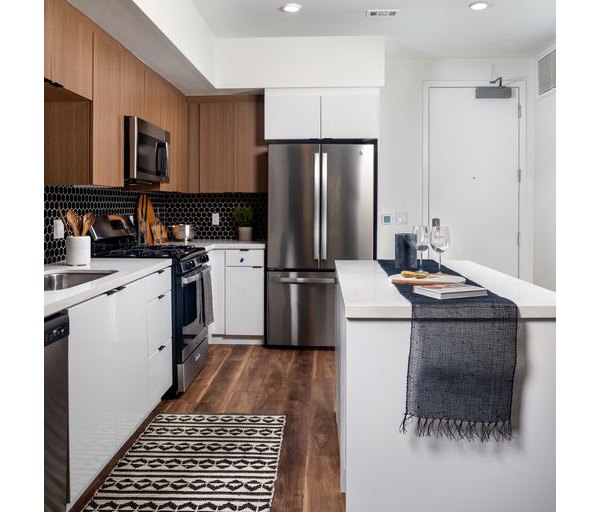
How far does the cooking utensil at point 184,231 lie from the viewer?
505cm

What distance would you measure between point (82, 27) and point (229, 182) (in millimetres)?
2368

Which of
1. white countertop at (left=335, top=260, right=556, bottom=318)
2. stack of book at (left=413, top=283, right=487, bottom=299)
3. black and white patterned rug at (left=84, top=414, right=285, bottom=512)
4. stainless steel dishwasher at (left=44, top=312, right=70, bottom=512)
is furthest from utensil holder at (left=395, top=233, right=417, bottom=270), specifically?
stainless steel dishwasher at (left=44, top=312, right=70, bottom=512)

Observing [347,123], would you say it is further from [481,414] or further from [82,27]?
[481,414]

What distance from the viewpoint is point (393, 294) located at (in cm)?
205

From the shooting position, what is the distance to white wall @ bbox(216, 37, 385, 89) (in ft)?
15.4

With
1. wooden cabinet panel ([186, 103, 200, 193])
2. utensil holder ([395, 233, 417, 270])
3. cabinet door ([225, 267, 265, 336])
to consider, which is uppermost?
wooden cabinet panel ([186, 103, 200, 193])

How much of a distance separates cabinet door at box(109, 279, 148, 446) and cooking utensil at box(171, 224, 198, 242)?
6.91 ft

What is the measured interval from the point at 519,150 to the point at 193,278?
10.7ft

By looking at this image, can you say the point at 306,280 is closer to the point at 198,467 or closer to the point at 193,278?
the point at 193,278

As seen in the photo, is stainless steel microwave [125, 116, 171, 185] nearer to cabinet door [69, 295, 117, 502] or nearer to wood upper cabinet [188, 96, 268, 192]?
wood upper cabinet [188, 96, 268, 192]

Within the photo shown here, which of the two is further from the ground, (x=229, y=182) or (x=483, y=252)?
(x=229, y=182)

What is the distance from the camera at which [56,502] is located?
6.13 feet
